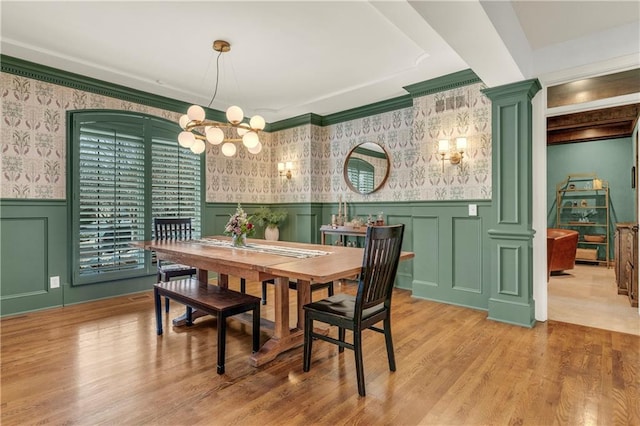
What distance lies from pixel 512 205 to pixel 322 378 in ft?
8.05

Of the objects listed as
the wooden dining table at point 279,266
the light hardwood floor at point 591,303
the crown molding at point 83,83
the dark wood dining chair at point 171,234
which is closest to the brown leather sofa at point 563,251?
the light hardwood floor at point 591,303

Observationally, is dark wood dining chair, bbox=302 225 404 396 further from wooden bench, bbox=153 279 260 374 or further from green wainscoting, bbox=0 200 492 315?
green wainscoting, bbox=0 200 492 315

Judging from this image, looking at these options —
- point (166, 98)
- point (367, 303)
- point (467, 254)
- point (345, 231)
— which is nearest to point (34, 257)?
point (166, 98)

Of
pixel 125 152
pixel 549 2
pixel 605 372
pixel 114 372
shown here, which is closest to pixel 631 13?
pixel 549 2

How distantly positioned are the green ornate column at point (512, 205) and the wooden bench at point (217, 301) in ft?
7.81

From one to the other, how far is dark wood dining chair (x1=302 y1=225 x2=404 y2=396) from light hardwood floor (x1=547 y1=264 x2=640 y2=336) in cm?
228

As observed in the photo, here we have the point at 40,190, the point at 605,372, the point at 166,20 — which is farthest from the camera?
the point at 40,190

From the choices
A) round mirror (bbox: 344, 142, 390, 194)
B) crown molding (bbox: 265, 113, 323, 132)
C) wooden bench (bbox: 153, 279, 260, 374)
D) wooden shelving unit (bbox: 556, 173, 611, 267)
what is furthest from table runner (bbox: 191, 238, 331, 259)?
wooden shelving unit (bbox: 556, 173, 611, 267)

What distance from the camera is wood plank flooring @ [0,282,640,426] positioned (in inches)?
71.8

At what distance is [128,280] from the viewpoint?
4.32 meters

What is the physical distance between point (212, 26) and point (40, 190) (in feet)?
8.55

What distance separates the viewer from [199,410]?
186 cm

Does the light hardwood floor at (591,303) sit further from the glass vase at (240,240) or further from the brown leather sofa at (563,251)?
the glass vase at (240,240)

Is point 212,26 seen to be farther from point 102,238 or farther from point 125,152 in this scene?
point 102,238
